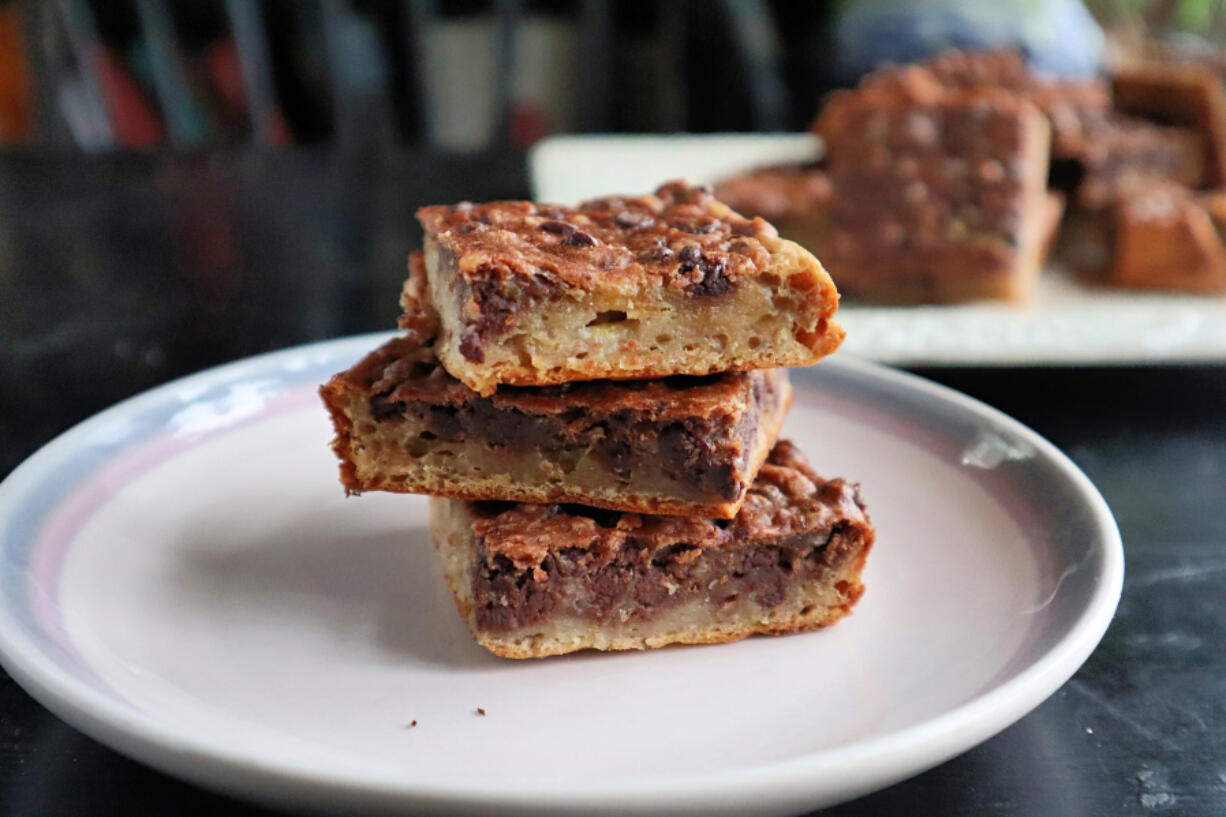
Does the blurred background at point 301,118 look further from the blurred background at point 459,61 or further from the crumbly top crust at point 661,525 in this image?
the crumbly top crust at point 661,525

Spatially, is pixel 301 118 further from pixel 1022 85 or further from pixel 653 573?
pixel 653 573

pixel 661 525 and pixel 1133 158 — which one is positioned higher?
pixel 661 525

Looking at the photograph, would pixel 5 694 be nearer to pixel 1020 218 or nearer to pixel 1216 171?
pixel 1020 218

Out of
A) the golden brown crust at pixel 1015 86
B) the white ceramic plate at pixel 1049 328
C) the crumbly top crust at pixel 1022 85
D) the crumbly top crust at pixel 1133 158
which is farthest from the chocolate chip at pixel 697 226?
the crumbly top crust at pixel 1133 158

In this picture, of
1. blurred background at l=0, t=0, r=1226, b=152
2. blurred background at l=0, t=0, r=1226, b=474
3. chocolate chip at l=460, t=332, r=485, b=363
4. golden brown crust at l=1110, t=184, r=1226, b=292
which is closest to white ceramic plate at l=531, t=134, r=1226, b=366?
golden brown crust at l=1110, t=184, r=1226, b=292

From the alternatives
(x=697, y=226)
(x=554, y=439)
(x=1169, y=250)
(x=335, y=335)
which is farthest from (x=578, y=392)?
(x=1169, y=250)
